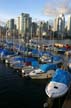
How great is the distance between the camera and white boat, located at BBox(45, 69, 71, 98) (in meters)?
32.1

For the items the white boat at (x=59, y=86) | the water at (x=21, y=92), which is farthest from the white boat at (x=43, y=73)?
the white boat at (x=59, y=86)

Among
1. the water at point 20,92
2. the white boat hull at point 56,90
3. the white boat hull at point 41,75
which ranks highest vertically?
the white boat hull at point 56,90

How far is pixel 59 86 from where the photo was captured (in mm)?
33875

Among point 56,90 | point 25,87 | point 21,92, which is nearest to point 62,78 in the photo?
point 56,90

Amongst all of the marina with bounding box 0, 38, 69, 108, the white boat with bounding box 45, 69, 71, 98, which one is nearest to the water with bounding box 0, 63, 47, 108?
the marina with bounding box 0, 38, 69, 108

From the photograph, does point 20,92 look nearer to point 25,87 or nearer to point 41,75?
point 25,87

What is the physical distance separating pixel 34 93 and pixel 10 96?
425 cm

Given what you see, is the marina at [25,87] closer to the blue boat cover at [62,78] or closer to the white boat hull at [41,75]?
the white boat hull at [41,75]

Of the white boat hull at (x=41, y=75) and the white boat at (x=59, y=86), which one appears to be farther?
the white boat hull at (x=41, y=75)

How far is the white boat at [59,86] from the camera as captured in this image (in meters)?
32.1

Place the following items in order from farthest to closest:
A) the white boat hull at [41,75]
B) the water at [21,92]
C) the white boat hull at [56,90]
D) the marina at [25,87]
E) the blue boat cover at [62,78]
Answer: the white boat hull at [41,75] → the blue boat cover at [62,78] → the marina at [25,87] → the water at [21,92] → the white boat hull at [56,90]

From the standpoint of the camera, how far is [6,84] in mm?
43750

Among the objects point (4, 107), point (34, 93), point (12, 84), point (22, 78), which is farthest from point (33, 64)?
point (4, 107)

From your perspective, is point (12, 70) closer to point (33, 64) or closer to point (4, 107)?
point (33, 64)
